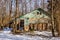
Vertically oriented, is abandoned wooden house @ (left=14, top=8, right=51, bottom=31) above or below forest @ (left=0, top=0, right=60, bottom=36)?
below

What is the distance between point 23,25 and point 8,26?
1501 mm

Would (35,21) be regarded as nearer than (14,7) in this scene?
Yes

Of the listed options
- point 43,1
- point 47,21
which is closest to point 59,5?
point 47,21

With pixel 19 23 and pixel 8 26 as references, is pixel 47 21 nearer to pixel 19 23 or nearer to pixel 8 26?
pixel 19 23

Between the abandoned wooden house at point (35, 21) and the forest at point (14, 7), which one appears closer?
the abandoned wooden house at point (35, 21)

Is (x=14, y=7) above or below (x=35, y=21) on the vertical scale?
above

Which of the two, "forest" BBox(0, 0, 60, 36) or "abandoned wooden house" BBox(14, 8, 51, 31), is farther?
"forest" BBox(0, 0, 60, 36)

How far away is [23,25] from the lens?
9.30m

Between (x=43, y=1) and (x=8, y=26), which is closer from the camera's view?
(x=8, y=26)

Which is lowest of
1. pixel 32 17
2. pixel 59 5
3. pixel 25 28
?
pixel 25 28

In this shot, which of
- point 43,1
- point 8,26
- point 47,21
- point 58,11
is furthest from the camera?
point 43,1

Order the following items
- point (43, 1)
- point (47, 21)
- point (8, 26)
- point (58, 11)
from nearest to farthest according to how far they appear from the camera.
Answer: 1. point (58, 11)
2. point (47, 21)
3. point (8, 26)
4. point (43, 1)

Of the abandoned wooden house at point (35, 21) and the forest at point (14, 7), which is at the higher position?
the forest at point (14, 7)

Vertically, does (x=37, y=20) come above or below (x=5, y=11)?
below
